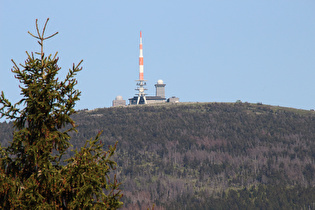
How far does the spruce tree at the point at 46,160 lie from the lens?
1756cm

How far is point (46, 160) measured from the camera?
18328 mm

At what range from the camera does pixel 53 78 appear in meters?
18.8

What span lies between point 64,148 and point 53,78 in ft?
7.09

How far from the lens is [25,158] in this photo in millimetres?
18672

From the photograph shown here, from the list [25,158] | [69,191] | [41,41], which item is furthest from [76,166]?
[41,41]

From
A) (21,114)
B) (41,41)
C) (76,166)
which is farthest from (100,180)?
(41,41)

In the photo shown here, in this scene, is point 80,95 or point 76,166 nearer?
point 76,166

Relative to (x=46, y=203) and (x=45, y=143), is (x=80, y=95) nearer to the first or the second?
(x=45, y=143)

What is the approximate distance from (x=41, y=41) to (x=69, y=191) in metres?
4.74

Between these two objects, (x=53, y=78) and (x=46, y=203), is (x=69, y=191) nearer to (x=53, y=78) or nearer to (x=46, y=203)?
(x=46, y=203)

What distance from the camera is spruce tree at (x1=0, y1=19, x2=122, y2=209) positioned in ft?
57.6

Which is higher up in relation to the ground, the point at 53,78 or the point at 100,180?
the point at 53,78

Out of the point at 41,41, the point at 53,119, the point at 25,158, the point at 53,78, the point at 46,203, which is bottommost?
the point at 46,203

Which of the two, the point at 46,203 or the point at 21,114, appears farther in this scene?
the point at 21,114
